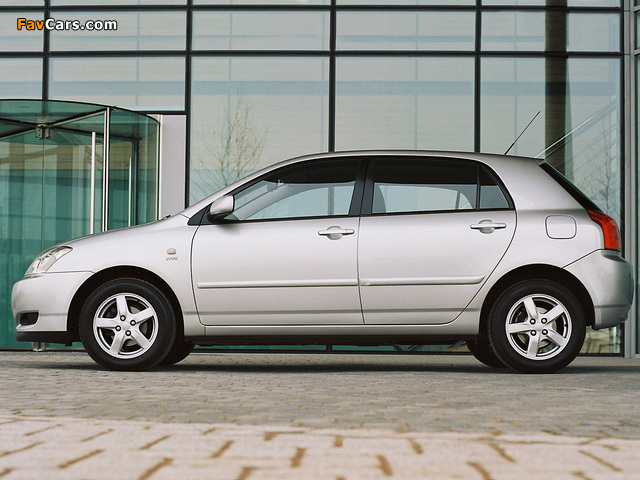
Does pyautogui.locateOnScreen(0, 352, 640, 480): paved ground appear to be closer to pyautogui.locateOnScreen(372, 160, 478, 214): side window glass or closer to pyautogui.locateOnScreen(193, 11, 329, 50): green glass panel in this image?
pyautogui.locateOnScreen(372, 160, 478, 214): side window glass

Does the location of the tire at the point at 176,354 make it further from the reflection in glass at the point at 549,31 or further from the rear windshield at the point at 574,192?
the reflection in glass at the point at 549,31

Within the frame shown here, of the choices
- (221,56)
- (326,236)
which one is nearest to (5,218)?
(221,56)

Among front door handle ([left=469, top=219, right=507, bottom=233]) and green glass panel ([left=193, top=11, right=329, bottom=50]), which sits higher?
green glass panel ([left=193, top=11, right=329, bottom=50])

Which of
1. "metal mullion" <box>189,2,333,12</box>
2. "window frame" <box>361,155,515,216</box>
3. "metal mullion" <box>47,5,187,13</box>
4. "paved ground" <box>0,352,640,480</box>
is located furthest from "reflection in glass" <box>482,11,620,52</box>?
"paved ground" <box>0,352,640,480</box>

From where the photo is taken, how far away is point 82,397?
17.5 ft

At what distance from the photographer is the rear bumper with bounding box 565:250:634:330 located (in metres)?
7.07

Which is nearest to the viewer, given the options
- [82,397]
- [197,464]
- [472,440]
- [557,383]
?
[197,464]

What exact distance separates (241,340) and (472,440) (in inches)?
151

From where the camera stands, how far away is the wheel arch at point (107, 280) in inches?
287

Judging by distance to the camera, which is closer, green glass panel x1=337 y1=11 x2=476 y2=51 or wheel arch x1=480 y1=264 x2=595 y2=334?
wheel arch x1=480 y1=264 x2=595 y2=334

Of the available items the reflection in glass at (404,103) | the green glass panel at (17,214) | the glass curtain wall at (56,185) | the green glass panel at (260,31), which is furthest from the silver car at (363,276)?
the green glass panel at (260,31)

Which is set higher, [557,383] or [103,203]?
[103,203]

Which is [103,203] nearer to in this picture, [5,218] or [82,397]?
[5,218]

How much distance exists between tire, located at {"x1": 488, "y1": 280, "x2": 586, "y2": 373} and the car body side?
0.43 ft
